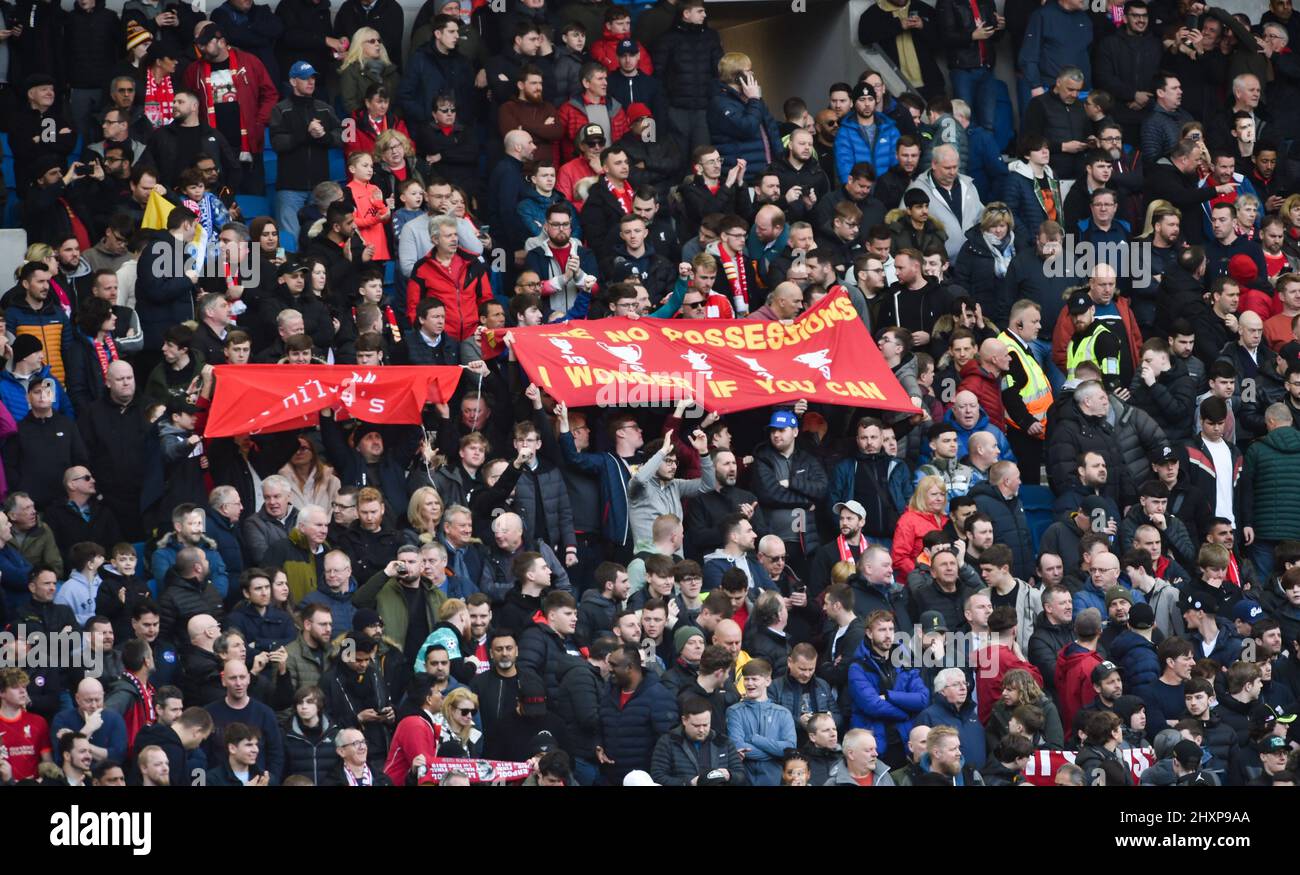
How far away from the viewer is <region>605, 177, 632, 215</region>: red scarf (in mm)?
18828

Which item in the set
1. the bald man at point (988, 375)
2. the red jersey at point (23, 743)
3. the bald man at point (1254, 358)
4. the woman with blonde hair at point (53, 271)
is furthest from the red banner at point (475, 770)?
the bald man at point (1254, 358)

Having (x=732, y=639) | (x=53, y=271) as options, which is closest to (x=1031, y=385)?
(x=732, y=639)

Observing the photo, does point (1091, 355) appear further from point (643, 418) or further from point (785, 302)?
point (643, 418)

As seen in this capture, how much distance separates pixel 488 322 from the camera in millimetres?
17156

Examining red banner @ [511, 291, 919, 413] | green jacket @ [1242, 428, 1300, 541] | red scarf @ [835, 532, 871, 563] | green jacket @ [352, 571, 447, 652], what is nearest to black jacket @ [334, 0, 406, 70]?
red banner @ [511, 291, 919, 413]

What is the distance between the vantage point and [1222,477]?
1788cm

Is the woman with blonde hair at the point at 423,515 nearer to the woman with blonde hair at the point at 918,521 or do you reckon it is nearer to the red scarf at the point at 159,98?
the woman with blonde hair at the point at 918,521

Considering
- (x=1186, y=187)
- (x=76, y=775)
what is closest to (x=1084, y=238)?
(x=1186, y=187)

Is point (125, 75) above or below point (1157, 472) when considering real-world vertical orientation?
above

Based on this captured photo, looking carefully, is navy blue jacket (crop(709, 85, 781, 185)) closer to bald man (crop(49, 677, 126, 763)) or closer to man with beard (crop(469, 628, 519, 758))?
man with beard (crop(469, 628, 519, 758))

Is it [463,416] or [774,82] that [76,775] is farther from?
[774,82]

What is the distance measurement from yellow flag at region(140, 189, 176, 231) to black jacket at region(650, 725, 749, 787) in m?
6.00

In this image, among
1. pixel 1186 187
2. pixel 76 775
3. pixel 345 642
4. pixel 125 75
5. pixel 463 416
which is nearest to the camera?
pixel 76 775
